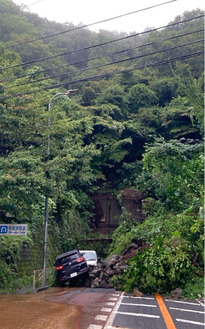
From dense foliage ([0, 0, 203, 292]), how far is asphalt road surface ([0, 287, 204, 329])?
2292 mm

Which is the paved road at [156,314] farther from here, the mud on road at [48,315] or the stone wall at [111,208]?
the stone wall at [111,208]

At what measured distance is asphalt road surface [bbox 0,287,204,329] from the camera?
23.8 ft

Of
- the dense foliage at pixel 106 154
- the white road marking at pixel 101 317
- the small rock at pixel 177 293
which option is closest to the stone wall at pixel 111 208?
the dense foliage at pixel 106 154

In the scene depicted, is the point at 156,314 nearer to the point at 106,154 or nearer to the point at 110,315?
the point at 110,315

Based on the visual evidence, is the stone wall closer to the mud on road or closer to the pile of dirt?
the pile of dirt

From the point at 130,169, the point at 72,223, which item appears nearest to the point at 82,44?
the point at 130,169

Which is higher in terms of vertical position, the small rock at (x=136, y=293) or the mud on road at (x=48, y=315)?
the mud on road at (x=48, y=315)

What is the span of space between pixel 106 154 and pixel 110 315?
24.1 m

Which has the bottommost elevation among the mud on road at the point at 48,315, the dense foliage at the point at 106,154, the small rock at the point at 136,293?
the small rock at the point at 136,293

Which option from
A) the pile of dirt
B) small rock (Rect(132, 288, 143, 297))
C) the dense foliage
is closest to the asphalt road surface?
small rock (Rect(132, 288, 143, 297))

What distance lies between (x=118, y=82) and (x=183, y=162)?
83.2 ft

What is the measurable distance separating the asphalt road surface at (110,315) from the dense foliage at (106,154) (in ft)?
→ 7.52

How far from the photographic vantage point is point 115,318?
25.7 ft

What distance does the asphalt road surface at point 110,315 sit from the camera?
727cm
